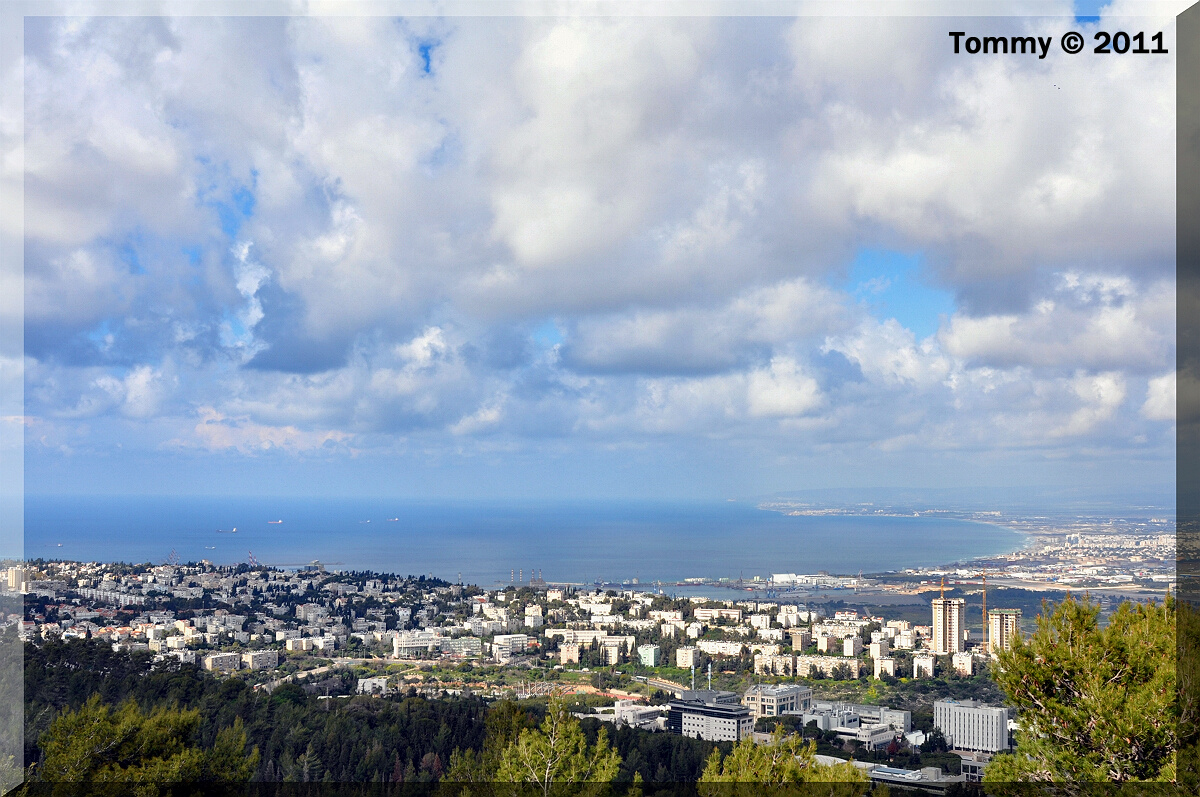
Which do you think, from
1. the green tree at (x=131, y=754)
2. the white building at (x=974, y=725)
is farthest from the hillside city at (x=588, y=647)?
the green tree at (x=131, y=754)

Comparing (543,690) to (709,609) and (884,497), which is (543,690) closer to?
(709,609)

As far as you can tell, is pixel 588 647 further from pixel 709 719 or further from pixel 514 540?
pixel 514 540

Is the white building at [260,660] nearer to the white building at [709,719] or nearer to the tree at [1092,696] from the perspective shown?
the white building at [709,719]

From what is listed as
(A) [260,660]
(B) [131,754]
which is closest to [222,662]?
(A) [260,660]

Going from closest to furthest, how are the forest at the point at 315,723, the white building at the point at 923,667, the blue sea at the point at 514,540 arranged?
the forest at the point at 315,723, the white building at the point at 923,667, the blue sea at the point at 514,540

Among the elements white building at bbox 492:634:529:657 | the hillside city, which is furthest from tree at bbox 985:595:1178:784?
white building at bbox 492:634:529:657

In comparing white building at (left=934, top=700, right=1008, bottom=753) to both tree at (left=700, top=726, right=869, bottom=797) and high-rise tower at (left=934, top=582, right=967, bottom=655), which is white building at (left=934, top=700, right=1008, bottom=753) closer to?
high-rise tower at (left=934, top=582, right=967, bottom=655)
